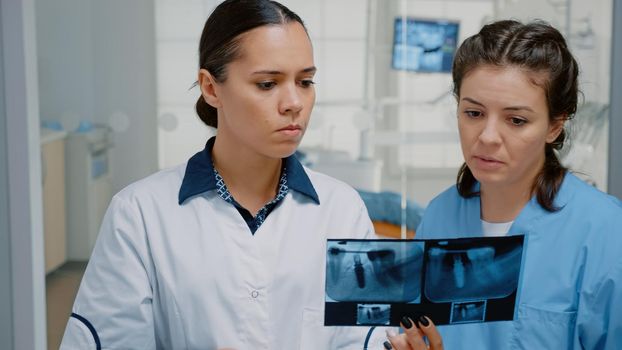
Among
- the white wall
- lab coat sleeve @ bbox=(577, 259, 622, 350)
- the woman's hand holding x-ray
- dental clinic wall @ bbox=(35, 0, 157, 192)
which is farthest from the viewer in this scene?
dental clinic wall @ bbox=(35, 0, 157, 192)

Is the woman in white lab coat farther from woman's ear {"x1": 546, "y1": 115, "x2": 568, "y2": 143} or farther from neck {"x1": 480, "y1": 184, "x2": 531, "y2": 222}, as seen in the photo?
woman's ear {"x1": 546, "y1": 115, "x2": 568, "y2": 143}

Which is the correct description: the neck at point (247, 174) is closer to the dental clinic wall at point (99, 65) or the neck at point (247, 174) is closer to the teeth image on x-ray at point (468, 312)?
the teeth image on x-ray at point (468, 312)

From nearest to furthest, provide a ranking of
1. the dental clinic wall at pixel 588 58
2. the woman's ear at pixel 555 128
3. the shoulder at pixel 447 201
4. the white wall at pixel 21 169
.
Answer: the woman's ear at pixel 555 128 < the shoulder at pixel 447 201 < the white wall at pixel 21 169 < the dental clinic wall at pixel 588 58

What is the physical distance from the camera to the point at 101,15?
9.53ft

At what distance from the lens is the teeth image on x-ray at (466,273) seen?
1.31 meters

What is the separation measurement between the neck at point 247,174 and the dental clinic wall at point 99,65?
157cm

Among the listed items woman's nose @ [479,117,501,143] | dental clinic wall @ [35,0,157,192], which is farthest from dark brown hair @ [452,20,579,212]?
dental clinic wall @ [35,0,157,192]

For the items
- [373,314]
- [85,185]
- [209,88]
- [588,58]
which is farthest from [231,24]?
[588,58]

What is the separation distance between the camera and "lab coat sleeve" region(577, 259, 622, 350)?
1.39 metres

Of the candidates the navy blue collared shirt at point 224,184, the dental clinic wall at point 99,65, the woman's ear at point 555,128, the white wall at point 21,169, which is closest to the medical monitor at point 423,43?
the dental clinic wall at point 99,65

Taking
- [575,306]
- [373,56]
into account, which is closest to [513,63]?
[575,306]

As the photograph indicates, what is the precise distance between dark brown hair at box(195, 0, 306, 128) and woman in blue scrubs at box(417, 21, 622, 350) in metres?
0.37

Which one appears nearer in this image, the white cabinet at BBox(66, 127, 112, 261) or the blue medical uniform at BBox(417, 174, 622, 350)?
the blue medical uniform at BBox(417, 174, 622, 350)

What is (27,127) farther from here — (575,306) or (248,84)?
(575,306)
